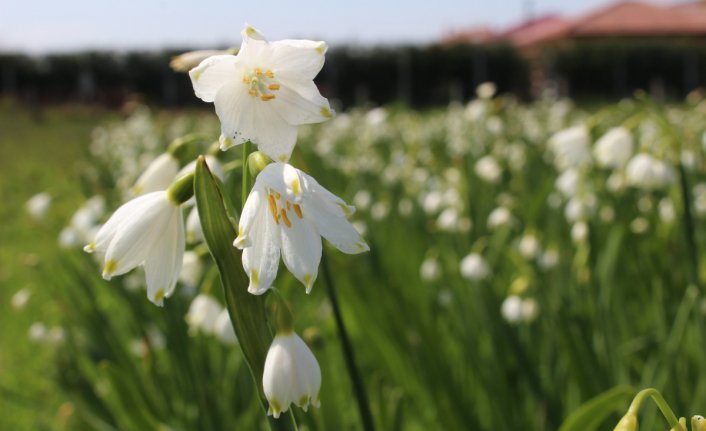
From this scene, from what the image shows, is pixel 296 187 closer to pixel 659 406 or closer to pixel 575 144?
pixel 659 406

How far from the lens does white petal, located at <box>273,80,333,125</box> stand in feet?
3.01

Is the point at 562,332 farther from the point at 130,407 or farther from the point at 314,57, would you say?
the point at 314,57

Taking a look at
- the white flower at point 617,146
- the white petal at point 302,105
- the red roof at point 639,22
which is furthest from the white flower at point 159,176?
the red roof at point 639,22

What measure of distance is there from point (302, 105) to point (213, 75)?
112 mm

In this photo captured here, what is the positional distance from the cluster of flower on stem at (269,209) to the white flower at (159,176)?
265mm

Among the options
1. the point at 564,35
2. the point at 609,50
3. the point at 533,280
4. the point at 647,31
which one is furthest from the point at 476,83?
the point at 533,280

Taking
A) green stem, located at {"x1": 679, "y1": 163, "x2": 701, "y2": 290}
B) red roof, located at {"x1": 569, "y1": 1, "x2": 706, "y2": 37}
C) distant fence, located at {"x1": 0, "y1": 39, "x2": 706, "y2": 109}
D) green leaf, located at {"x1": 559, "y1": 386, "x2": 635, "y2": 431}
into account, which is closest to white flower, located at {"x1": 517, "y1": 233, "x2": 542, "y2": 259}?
green stem, located at {"x1": 679, "y1": 163, "x2": 701, "y2": 290}

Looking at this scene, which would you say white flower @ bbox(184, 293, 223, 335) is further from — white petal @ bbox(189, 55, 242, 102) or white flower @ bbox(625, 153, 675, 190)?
white flower @ bbox(625, 153, 675, 190)

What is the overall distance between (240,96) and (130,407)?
3.99 feet

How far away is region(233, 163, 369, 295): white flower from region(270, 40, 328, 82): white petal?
14 cm

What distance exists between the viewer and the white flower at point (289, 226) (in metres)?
0.82

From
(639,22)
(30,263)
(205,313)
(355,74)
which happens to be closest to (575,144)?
(205,313)

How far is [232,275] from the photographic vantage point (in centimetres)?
89

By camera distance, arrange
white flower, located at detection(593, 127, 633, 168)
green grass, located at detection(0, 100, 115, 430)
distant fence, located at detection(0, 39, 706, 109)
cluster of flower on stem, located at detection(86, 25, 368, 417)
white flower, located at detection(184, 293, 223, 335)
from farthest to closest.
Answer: distant fence, located at detection(0, 39, 706, 109), green grass, located at detection(0, 100, 115, 430), white flower, located at detection(593, 127, 633, 168), white flower, located at detection(184, 293, 223, 335), cluster of flower on stem, located at detection(86, 25, 368, 417)
